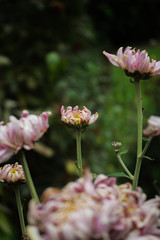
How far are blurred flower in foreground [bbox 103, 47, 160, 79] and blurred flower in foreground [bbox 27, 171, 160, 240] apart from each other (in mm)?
254

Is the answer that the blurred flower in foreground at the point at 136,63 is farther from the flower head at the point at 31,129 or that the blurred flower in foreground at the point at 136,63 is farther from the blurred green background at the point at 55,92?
the blurred green background at the point at 55,92

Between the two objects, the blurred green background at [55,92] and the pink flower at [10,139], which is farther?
the blurred green background at [55,92]

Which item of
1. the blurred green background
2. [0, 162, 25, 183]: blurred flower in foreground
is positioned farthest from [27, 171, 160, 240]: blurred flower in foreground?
the blurred green background

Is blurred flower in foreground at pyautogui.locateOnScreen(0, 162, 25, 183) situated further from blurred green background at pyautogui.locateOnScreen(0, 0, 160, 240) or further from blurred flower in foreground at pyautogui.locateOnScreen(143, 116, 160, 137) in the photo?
blurred green background at pyautogui.locateOnScreen(0, 0, 160, 240)

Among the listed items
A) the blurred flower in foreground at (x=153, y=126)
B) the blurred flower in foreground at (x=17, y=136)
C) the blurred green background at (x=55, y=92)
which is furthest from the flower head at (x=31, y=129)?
the blurred green background at (x=55, y=92)

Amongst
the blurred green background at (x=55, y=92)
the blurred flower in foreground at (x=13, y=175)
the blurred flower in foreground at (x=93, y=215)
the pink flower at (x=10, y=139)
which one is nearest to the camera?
the blurred flower in foreground at (x=93, y=215)

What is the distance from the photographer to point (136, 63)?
0.54 meters

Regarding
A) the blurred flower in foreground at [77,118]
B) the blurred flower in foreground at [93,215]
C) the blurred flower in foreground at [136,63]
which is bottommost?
the blurred flower in foreground at [93,215]

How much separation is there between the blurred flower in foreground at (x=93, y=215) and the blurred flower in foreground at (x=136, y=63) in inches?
10.0

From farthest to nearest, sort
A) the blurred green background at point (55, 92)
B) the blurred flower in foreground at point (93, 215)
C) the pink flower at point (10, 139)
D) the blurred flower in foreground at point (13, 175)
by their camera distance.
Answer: the blurred green background at point (55, 92), the blurred flower in foreground at point (13, 175), the pink flower at point (10, 139), the blurred flower in foreground at point (93, 215)

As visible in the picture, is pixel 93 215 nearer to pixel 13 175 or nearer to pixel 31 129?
pixel 31 129

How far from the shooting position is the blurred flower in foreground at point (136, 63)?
528 millimetres

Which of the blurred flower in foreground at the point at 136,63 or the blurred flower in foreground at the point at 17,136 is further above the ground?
the blurred flower in foreground at the point at 136,63

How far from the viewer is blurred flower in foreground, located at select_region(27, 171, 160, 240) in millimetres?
276
